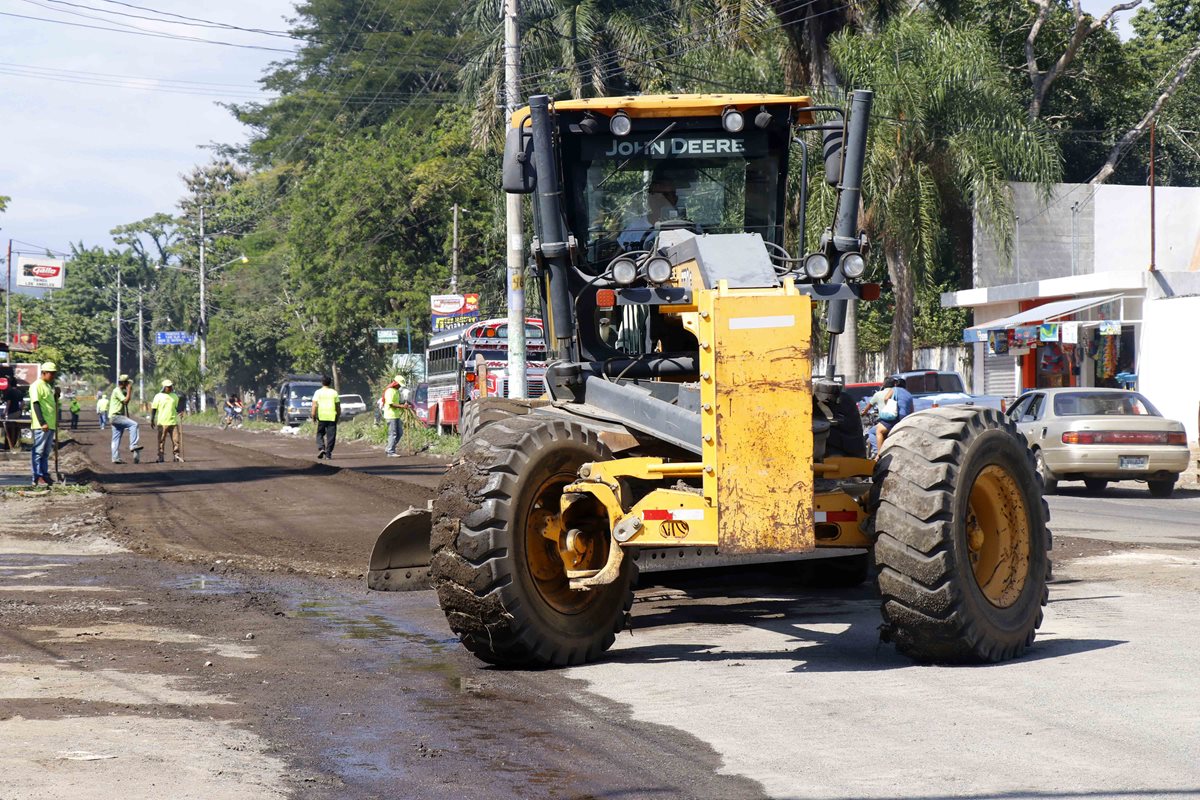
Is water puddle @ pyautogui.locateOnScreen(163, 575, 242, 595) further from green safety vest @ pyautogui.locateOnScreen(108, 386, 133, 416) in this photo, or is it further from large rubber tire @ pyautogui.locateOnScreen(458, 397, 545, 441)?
green safety vest @ pyautogui.locateOnScreen(108, 386, 133, 416)

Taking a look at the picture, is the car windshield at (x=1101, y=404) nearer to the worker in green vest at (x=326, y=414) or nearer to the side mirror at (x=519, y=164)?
the side mirror at (x=519, y=164)

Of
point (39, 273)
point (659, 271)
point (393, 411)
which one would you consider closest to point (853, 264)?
point (659, 271)

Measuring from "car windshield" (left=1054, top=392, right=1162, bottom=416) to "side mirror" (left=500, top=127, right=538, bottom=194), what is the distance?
15436mm

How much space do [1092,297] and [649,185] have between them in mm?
30505

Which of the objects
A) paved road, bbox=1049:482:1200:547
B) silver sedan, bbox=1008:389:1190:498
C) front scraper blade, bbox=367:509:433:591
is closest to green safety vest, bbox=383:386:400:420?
paved road, bbox=1049:482:1200:547

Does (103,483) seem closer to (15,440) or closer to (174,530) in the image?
(174,530)

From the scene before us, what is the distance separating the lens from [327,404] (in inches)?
1308

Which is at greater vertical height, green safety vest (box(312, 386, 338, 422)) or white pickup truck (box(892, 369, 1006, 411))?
white pickup truck (box(892, 369, 1006, 411))

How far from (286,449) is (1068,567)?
32226mm

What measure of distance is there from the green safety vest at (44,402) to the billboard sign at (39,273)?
202 feet

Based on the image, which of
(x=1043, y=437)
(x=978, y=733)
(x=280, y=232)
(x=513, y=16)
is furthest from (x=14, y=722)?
(x=280, y=232)

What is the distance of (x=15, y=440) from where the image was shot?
39.3m

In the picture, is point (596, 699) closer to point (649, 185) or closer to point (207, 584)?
point (649, 185)

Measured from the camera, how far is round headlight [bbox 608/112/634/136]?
994cm
